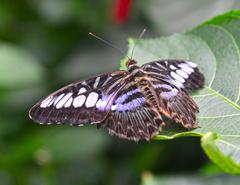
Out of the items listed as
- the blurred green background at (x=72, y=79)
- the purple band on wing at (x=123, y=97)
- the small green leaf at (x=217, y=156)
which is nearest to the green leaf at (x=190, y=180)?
the blurred green background at (x=72, y=79)

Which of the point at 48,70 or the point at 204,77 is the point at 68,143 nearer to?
the point at 48,70

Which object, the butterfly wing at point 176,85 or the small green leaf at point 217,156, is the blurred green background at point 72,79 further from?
the small green leaf at point 217,156

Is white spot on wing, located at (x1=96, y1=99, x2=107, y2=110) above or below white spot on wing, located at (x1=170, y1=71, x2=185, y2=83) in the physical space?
below

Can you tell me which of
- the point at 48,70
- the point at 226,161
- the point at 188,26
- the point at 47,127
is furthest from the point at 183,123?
the point at 48,70

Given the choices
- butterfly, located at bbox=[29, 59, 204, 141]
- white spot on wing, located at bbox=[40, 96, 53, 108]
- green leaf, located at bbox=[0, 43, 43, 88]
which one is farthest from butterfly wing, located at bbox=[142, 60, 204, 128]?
green leaf, located at bbox=[0, 43, 43, 88]

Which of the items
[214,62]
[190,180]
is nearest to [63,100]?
[214,62]

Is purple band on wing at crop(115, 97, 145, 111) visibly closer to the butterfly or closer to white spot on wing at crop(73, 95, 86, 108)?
the butterfly
